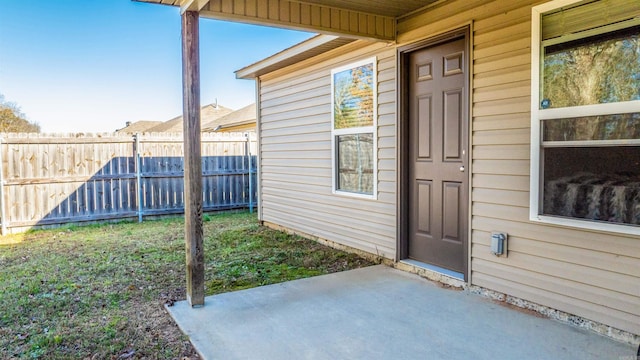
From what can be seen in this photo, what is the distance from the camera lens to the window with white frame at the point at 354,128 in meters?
4.65

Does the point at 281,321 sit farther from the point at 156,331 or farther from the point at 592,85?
the point at 592,85

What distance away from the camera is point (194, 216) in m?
3.24

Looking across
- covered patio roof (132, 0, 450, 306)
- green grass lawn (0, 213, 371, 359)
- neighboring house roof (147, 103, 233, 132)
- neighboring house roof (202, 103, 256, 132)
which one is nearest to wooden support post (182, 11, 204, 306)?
covered patio roof (132, 0, 450, 306)

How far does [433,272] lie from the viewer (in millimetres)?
3852

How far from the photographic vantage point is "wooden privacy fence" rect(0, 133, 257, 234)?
22.6 ft

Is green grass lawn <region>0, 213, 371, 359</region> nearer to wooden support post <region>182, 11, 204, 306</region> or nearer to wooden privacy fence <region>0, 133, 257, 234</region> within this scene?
wooden support post <region>182, 11, 204, 306</region>

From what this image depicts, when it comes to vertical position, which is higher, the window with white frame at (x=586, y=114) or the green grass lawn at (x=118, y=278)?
the window with white frame at (x=586, y=114)

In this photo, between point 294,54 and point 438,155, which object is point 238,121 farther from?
point 438,155

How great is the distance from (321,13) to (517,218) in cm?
251

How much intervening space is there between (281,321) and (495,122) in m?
2.28

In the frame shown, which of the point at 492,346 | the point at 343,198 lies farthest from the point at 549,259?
the point at 343,198

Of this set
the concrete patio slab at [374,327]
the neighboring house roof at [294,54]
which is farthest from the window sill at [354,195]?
the neighboring house roof at [294,54]

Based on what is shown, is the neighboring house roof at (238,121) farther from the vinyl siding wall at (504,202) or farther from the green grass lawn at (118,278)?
the vinyl siding wall at (504,202)

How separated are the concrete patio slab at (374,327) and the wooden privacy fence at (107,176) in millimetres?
5291
